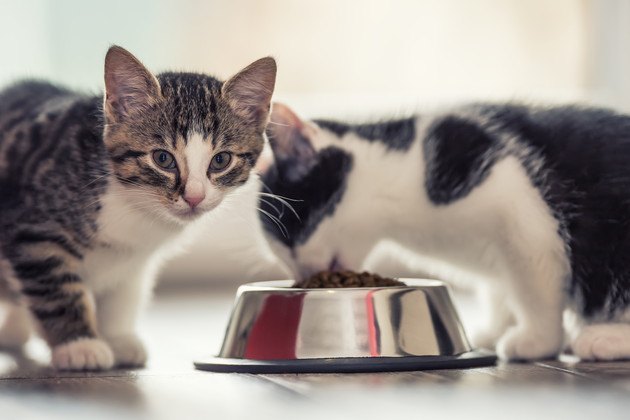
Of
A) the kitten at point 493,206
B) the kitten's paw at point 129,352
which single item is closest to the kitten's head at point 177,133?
the kitten at point 493,206

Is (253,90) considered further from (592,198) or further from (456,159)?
(592,198)

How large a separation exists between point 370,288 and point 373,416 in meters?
0.50

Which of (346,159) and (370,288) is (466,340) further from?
(346,159)

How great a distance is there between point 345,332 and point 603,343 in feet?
1.61

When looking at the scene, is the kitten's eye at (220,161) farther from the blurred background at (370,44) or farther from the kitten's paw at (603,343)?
the blurred background at (370,44)

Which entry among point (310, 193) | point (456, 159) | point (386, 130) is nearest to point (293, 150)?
point (310, 193)

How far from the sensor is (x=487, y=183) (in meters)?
1.93

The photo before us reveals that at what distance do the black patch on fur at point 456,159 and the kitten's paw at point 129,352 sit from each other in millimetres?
674

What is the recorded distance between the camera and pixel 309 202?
2082 millimetres

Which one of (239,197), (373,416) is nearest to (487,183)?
(239,197)

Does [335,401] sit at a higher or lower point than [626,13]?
lower

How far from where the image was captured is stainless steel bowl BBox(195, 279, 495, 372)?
1.70 metres

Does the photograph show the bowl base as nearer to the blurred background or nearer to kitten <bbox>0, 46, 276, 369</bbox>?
kitten <bbox>0, 46, 276, 369</bbox>

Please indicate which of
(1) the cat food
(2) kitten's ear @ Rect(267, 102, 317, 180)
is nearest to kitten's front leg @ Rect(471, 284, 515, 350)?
(1) the cat food
